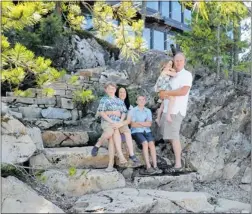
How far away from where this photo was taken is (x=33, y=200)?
387 cm

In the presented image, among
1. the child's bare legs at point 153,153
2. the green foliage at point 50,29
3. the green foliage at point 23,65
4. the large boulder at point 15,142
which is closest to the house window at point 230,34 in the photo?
the green foliage at point 50,29

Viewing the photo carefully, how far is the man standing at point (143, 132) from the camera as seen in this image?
5.07m

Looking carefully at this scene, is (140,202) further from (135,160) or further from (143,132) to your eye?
(143,132)

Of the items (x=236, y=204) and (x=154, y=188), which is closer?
(x=236, y=204)

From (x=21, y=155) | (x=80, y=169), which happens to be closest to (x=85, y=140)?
(x=80, y=169)

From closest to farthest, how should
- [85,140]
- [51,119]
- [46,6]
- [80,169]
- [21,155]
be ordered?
[46,6], [21,155], [80,169], [85,140], [51,119]

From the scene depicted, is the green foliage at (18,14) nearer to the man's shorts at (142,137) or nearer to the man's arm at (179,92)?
the man's arm at (179,92)

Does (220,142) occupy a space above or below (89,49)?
below

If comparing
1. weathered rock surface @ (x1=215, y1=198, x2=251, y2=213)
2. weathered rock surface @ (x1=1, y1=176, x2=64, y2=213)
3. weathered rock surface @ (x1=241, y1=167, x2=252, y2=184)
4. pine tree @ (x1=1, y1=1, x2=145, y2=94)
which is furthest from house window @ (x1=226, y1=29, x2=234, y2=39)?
weathered rock surface @ (x1=1, y1=176, x2=64, y2=213)

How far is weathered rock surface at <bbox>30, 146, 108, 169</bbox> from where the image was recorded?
189 inches

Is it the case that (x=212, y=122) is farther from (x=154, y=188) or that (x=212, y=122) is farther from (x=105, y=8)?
(x=105, y=8)

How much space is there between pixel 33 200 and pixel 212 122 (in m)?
3.26

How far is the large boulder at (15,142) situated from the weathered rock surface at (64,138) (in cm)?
87

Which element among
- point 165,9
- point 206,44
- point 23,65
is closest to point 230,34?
point 206,44
